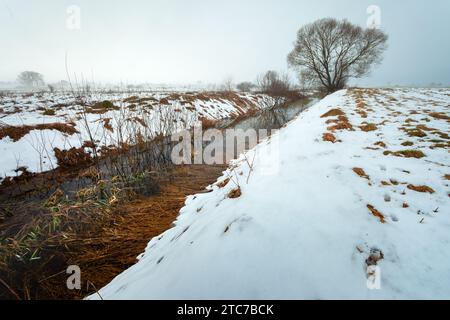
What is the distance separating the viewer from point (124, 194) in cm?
382

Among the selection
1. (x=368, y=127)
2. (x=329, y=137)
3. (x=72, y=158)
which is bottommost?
(x=72, y=158)

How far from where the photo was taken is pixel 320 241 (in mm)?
1489

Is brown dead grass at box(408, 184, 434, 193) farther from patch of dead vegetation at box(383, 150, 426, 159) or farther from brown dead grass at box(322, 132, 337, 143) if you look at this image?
brown dead grass at box(322, 132, 337, 143)

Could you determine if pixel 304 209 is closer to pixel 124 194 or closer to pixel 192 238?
pixel 192 238

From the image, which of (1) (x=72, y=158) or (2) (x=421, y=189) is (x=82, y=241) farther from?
(1) (x=72, y=158)

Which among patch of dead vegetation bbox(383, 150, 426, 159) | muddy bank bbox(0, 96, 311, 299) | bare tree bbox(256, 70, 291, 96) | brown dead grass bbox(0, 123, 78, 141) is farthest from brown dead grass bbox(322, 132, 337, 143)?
bare tree bbox(256, 70, 291, 96)

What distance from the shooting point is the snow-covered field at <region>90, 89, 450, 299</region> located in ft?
3.96

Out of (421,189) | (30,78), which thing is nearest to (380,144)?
(421,189)

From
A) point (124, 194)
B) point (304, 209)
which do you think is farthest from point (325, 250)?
point (124, 194)

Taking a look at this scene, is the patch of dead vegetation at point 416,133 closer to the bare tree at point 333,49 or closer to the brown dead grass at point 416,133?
the brown dead grass at point 416,133

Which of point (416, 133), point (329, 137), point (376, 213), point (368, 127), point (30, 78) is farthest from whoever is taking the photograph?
point (30, 78)

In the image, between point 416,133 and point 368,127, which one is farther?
point 368,127

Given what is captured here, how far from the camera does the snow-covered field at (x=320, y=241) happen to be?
47.6 inches

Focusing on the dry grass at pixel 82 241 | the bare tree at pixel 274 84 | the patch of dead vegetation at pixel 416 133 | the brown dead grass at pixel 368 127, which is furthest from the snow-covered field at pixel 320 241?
the bare tree at pixel 274 84
